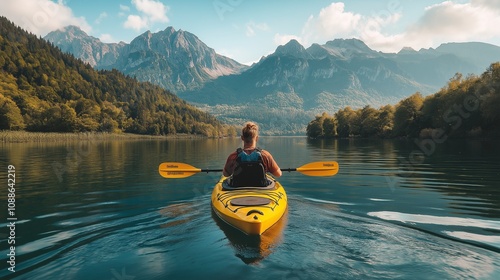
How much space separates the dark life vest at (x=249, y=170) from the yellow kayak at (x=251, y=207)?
0.17 meters

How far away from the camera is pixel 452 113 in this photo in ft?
222

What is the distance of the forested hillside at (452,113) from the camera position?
58666mm

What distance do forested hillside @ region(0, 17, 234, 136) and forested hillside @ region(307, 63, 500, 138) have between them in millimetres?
112332

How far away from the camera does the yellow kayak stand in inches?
289

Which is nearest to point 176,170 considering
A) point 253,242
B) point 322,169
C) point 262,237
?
point 322,169

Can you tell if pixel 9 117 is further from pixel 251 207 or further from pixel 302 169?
pixel 251 207

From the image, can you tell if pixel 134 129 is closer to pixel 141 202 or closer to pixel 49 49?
pixel 49 49

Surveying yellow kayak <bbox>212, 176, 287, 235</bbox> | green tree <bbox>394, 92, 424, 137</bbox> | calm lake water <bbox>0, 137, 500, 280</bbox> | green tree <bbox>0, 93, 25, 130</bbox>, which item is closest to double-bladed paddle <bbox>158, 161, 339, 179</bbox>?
calm lake water <bbox>0, 137, 500, 280</bbox>

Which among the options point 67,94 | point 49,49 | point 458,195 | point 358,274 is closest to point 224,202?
point 358,274

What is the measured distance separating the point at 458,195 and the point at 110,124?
479 feet

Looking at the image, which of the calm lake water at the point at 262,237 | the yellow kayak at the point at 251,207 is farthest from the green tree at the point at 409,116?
the yellow kayak at the point at 251,207

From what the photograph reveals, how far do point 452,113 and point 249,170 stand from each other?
244 feet

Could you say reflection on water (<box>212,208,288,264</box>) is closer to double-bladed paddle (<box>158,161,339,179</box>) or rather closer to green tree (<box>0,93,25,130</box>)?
double-bladed paddle (<box>158,161,339,179</box>)

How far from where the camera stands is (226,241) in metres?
7.21
